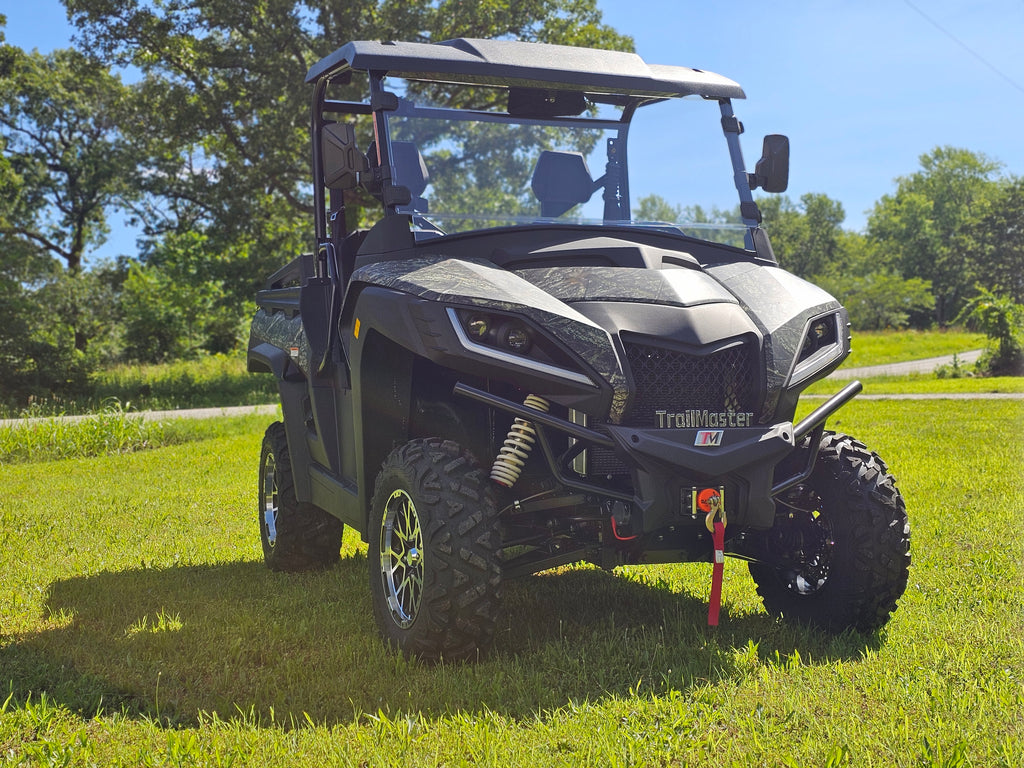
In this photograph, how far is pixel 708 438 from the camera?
3.83 meters

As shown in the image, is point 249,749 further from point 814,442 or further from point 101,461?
point 101,461

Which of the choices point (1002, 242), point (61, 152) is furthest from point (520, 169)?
point (1002, 242)

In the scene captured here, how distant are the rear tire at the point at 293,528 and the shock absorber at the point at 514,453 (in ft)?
7.34

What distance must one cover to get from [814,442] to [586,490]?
102 cm

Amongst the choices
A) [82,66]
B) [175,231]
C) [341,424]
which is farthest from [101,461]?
[175,231]

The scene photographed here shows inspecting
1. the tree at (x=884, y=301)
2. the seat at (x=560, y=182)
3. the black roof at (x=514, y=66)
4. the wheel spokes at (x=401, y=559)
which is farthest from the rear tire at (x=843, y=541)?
the tree at (x=884, y=301)

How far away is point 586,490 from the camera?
12.8ft

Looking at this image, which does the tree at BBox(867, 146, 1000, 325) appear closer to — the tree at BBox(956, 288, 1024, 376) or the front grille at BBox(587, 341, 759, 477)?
the tree at BBox(956, 288, 1024, 376)

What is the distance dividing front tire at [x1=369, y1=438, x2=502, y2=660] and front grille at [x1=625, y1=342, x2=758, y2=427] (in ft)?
2.17

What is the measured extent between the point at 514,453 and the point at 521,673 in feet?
2.65

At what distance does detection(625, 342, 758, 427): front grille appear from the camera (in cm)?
391

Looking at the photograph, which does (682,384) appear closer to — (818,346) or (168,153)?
(818,346)

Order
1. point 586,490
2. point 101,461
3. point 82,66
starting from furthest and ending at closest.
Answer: point 82,66 → point 101,461 → point 586,490

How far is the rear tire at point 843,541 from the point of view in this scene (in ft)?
14.3
